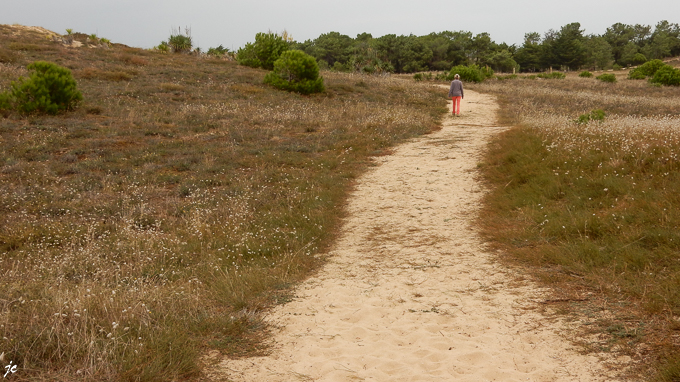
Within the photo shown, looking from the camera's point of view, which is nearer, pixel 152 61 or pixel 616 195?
pixel 616 195

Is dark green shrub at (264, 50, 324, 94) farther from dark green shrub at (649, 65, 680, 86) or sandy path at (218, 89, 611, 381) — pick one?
dark green shrub at (649, 65, 680, 86)

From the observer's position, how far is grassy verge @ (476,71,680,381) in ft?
13.6

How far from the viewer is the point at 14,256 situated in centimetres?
659

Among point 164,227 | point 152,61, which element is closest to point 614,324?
point 164,227

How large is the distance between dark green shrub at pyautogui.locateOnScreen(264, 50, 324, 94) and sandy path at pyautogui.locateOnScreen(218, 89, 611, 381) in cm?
1539

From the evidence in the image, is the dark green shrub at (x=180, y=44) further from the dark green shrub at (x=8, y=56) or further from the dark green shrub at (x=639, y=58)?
the dark green shrub at (x=639, y=58)

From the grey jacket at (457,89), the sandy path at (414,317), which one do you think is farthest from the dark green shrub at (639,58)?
the sandy path at (414,317)

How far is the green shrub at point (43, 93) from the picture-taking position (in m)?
15.4

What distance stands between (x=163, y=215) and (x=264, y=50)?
2449 cm

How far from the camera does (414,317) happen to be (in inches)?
188

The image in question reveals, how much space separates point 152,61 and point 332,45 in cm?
5760

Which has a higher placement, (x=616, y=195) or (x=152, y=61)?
(x=152, y=61)

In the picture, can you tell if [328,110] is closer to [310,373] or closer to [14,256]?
[14,256]

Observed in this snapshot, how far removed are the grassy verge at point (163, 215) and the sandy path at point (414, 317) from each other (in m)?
0.42
